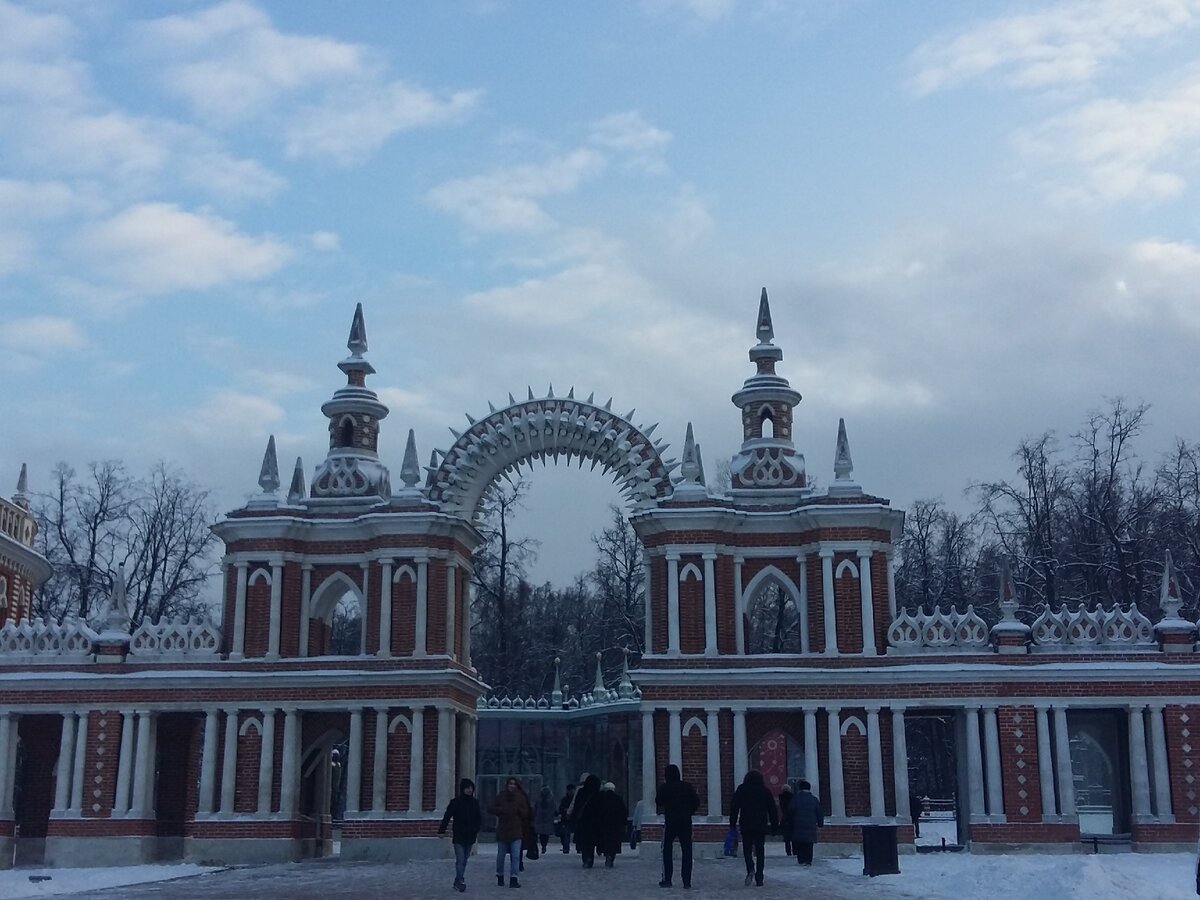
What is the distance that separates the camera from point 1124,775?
3188 cm

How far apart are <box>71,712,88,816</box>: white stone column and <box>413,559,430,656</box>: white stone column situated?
8024mm

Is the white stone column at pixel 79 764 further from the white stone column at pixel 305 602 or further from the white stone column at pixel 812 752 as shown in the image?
the white stone column at pixel 812 752

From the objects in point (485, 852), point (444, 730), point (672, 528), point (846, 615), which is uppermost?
point (672, 528)

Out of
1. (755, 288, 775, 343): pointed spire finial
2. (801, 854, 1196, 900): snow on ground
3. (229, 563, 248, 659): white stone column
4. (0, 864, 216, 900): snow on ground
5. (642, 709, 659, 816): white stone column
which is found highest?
(755, 288, 775, 343): pointed spire finial

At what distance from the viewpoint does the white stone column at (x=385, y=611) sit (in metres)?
32.6

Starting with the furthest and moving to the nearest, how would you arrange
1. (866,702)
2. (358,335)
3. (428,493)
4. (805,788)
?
(358,335) < (428,493) < (866,702) < (805,788)

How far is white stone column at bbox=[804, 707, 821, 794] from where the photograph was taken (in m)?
31.0

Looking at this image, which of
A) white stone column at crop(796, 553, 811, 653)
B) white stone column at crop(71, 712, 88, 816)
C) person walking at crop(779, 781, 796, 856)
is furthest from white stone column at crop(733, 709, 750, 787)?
white stone column at crop(71, 712, 88, 816)

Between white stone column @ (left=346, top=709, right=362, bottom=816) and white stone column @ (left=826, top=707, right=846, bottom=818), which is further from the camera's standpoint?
white stone column @ (left=346, top=709, right=362, bottom=816)

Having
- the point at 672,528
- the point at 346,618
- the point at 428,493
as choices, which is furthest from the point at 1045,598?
the point at 346,618

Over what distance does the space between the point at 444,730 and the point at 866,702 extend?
31.5ft

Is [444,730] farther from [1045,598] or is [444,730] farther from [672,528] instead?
[1045,598]

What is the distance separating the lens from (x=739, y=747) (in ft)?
102

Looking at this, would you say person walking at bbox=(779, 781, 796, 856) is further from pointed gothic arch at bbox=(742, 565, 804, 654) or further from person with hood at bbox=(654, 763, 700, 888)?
pointed gothic arch at bbox=(742, 565, 804, 654)
